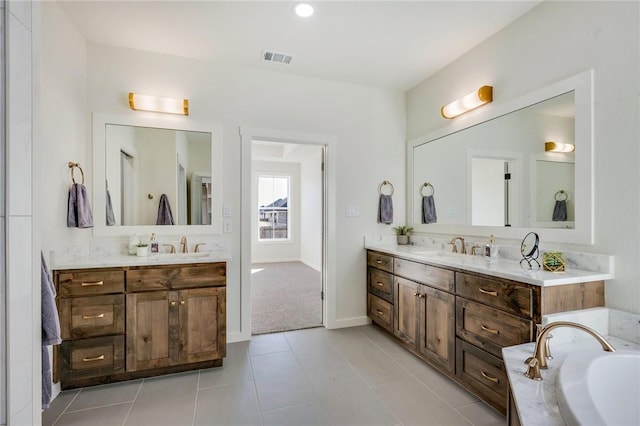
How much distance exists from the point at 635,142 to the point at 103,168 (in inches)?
149

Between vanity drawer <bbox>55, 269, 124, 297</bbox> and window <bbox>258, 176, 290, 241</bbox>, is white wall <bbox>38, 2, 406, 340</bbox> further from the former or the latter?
window <bbox>258, 176, 290, 241</bbox>

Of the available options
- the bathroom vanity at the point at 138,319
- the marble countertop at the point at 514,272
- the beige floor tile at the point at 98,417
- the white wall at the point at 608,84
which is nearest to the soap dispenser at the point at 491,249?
the marble countertop at the point at 514,272

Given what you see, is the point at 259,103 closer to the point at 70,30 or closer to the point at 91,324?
the point at 70,30

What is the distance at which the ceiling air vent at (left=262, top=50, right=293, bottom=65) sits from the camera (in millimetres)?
2836

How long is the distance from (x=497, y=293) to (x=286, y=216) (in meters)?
6.14

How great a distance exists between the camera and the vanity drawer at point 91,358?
6.93 ft

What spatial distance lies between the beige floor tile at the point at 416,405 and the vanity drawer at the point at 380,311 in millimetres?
787

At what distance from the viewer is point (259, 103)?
10.2 feet

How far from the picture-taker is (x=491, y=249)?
247 cm

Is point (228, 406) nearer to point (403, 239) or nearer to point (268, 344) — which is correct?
point (268, 344)

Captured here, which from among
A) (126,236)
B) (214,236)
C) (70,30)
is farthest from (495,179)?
(70,30)

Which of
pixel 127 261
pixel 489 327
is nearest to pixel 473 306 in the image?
pixel 489 327

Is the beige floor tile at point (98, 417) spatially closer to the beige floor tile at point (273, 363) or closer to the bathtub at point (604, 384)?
the beige floor tile at point (273, 363)

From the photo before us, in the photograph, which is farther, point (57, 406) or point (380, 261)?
point (380, 261)
